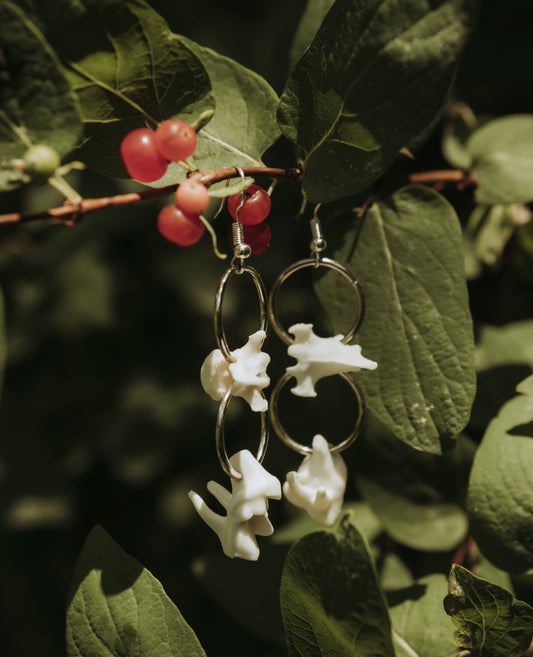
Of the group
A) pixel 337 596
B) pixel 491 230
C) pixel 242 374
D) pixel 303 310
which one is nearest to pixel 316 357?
pixel 242 374

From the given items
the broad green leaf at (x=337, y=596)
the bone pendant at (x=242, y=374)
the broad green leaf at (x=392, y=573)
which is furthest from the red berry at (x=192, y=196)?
the broad green leaf at (x=392, y=573)

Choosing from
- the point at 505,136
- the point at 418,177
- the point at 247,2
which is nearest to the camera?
the point at 418,177

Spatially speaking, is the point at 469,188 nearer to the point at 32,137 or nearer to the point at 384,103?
the point at 384,103

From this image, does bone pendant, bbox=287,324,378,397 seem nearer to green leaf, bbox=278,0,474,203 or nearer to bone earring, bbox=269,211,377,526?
bone earring, bbox=269,211,377,526

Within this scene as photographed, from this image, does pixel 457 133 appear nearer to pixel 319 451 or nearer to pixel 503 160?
pixel 503 160

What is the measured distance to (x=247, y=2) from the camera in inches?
54.9

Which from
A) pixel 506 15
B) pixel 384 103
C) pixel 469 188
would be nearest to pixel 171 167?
pixel 384 103

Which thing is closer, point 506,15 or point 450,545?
point 450,545

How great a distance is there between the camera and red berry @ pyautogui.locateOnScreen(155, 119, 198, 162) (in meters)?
0.47

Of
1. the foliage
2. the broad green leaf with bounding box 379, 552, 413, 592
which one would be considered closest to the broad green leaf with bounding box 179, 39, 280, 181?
the foliage

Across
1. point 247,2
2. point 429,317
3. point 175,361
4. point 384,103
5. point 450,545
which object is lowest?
point 175,361

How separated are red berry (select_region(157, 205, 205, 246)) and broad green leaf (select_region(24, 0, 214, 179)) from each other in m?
0.07

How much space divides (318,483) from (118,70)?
0.34m

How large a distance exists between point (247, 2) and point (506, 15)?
55 centimetres
